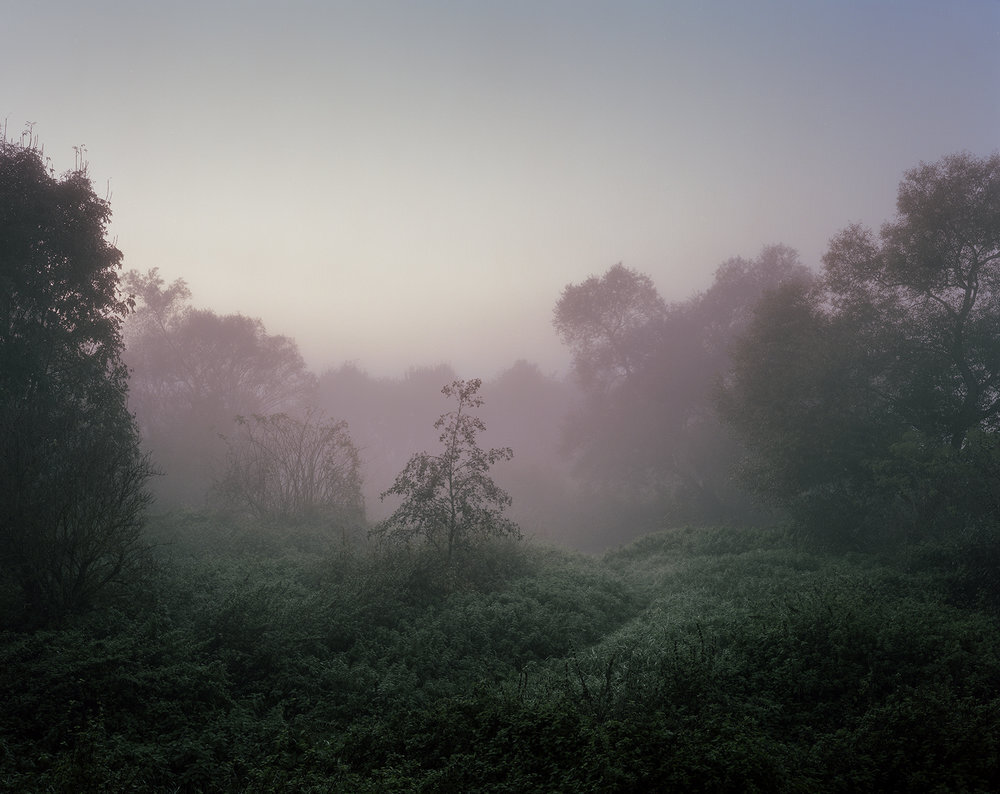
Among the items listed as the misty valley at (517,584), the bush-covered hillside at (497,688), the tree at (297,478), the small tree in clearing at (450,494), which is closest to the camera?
the bush-covered hillside at (497,688)

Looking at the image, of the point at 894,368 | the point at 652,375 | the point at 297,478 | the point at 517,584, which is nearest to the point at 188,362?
the point at 297,478

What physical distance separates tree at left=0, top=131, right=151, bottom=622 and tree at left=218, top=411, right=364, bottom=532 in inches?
379

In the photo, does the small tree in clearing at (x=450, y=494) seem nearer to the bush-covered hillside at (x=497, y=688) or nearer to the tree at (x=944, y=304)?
the bush-covered hillside at (x=497, y=688)

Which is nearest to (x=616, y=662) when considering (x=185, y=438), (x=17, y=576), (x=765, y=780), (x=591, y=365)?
(x=765, y=780)

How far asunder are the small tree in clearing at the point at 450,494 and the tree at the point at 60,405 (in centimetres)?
667

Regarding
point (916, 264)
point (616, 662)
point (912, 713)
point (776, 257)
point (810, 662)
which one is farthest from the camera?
point (776, 257)

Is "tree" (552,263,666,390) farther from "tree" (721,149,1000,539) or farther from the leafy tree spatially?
the leafy tree

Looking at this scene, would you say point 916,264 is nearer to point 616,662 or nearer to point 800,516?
point 800,516

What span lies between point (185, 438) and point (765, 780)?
44.9m

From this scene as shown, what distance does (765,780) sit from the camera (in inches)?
225

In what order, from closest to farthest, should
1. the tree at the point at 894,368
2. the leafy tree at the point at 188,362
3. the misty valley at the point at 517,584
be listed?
the misty valley at the point at 517,584 < the tree at the point at 894,368 < the leafy tree at the point at 188,362

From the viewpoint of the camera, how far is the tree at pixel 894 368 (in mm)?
20359

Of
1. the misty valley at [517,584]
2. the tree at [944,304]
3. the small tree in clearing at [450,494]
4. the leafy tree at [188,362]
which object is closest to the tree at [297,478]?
the misty valley at [517,584]

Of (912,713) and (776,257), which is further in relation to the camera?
(776,257)
